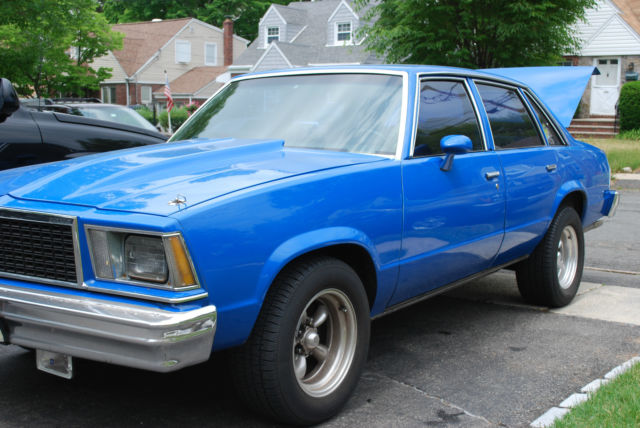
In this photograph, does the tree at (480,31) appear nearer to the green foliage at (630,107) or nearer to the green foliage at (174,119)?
the green foliage at (630,107)

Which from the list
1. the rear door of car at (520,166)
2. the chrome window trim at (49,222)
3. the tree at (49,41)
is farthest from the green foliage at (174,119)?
the chrome window trim at (49,222)

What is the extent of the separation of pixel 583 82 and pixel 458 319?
3.78 m

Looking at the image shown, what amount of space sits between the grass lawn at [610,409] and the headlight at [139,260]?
1805mm

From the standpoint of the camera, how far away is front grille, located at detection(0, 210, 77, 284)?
9.25ft

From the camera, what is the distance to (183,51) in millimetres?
49375

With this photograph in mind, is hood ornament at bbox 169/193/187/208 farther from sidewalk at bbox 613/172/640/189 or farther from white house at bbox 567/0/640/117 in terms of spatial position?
white house at bbox 567/0/640/117

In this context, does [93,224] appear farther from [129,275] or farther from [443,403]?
[443,403]

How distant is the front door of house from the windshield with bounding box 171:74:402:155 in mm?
26520

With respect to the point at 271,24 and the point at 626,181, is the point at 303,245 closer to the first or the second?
the point at 626,181

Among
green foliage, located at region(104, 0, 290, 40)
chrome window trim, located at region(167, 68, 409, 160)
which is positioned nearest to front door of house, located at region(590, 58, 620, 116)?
chrome window trim, located at region(167, 68, 409, 160)

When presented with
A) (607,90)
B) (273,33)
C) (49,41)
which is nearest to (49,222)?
(49,41)

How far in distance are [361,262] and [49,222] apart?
59.5 inches

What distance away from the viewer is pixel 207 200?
9.16 ft

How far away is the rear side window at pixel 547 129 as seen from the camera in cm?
534
